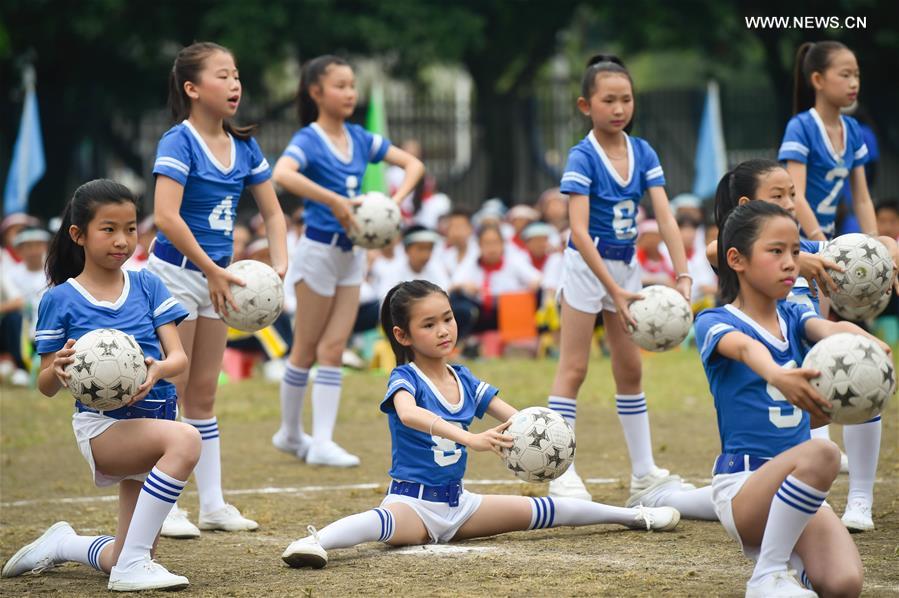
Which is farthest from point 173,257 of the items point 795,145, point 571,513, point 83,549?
point 795,145

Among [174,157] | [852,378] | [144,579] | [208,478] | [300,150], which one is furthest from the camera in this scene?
[300,150]

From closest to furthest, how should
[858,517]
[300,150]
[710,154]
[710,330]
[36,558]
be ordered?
1. [710,330]
2. [36,558]
3. [858,517]
4. [300,150]
5. [710,154]

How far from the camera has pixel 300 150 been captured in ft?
30.3

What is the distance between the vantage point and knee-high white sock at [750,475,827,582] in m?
5.14

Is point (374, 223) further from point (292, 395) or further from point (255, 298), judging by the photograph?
point (255, 298)

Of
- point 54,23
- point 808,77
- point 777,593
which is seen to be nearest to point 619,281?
point 808,77

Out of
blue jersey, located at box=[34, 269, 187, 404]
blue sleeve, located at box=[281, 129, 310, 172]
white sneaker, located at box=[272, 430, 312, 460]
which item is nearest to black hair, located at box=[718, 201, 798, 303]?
blue jersey, located at box=[34, 269, 187, 404]

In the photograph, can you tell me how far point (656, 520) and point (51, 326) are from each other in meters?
3.14

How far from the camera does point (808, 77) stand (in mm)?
8133

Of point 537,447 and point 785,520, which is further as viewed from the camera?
point 537,447

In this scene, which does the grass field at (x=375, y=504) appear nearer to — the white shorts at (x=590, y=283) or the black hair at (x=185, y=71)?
the white shorts at (x=590, y=283)

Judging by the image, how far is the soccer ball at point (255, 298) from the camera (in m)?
7.19

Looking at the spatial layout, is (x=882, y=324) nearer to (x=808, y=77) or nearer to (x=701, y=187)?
(x=701, y=187)

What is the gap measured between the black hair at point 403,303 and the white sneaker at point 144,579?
1.58 metres
